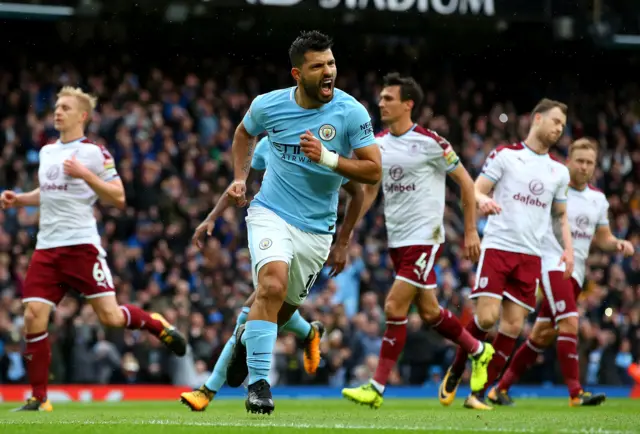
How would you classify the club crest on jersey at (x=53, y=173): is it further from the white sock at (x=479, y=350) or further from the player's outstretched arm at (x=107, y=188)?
the white sock at (x=479, y=350)

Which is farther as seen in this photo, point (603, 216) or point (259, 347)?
point (603, 216)

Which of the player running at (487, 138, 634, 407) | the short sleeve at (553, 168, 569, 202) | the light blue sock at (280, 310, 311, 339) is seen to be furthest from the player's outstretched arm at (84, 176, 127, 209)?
the player running at (487, 138, 634, 407)

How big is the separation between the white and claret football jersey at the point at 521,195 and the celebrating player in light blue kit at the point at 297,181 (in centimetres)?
317

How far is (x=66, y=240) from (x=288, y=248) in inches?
131

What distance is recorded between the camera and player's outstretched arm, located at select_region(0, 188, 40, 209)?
10461 mm

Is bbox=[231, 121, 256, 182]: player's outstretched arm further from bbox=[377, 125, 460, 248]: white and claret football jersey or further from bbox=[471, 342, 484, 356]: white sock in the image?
bbox=[471, 342, 484, 356]: white sock

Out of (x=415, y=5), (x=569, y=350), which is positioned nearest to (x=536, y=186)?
(x=569, y=350)

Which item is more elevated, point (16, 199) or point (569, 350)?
point (16, 199)

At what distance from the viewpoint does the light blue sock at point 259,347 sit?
7617 mm

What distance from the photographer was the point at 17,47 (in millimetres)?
22500

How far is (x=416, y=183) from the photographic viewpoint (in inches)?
421

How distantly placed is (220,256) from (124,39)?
21.8ft

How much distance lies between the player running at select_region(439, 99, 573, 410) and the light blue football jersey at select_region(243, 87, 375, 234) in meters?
3.16

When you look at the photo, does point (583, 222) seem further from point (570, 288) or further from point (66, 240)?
point (66, 240)
